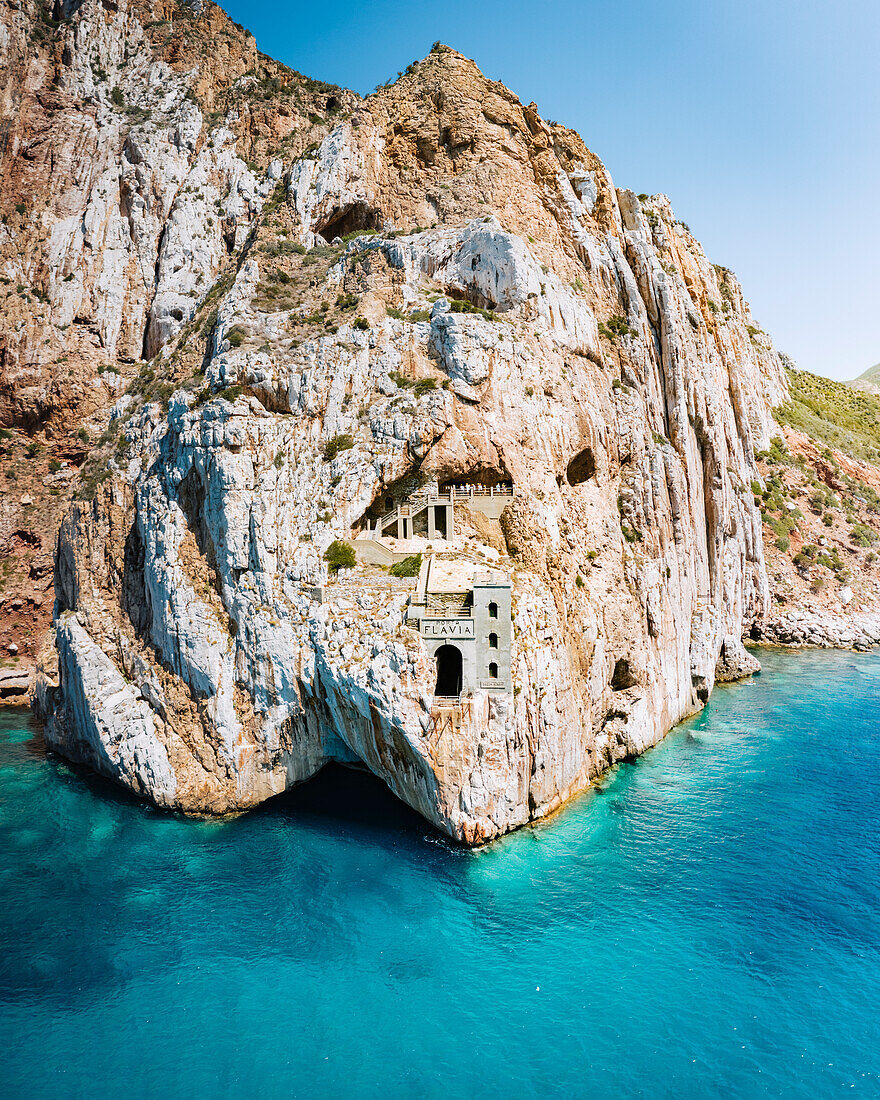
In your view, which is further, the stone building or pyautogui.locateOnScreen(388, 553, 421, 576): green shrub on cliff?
pyautogui.locateOnScreen(388, 553, 421, 576): green shrub on cliff

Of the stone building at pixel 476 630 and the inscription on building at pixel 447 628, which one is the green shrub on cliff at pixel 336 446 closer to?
the stone building at pixel 476 630

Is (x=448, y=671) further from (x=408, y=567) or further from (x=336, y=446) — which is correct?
(x=336, y=446)

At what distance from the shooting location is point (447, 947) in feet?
88.4

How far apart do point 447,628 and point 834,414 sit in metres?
117

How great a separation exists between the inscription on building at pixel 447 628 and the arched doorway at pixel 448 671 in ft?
10.4

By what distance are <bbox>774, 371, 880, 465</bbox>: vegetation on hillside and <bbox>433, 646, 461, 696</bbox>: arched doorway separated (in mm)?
84339

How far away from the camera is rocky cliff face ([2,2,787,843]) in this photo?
119 ft

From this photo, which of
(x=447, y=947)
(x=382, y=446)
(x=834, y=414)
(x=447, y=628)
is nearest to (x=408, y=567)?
(x=447, y=628)

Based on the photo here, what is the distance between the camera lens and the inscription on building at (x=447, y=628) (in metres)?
32.8

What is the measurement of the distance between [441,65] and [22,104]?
48630 mm

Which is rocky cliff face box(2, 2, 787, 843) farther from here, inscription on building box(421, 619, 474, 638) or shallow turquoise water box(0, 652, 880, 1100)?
shallow turquoise water box(0, 652, 880, 1100)

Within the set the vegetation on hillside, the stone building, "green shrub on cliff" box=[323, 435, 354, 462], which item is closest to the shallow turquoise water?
the stone building

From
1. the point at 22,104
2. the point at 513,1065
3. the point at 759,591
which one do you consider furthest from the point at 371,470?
the point at 22,104

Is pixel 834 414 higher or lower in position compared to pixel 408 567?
higher
